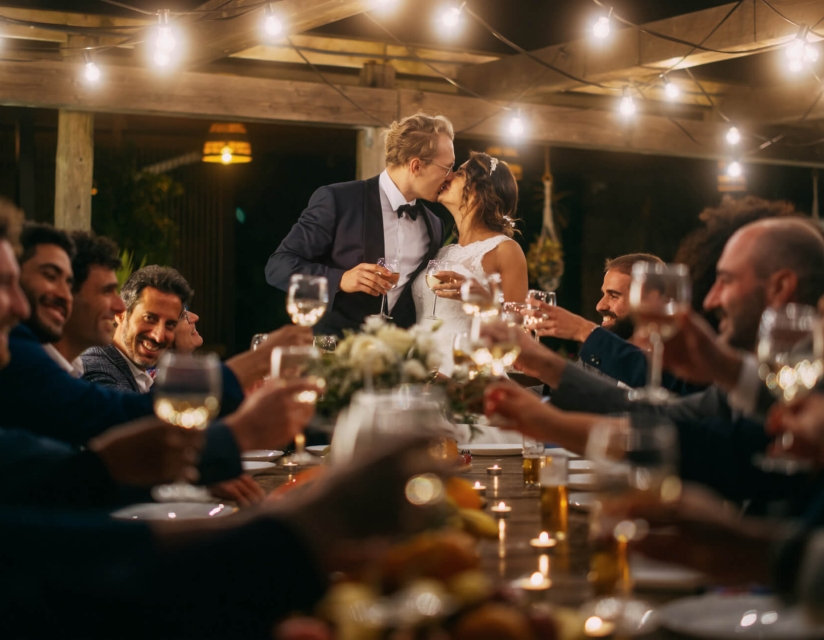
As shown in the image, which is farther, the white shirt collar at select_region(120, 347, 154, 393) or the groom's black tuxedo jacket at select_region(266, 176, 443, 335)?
the groom's black tuxedo jacket at select_region(266, 176, 443, 335)

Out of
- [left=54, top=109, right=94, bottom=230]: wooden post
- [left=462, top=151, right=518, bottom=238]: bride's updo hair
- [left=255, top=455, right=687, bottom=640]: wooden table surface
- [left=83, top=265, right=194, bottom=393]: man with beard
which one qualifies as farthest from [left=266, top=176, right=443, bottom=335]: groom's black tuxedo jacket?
[left=54, top=109, right=94, bottom=230]: wooden post

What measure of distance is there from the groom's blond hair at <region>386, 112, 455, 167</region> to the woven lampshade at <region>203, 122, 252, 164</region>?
3069 millimetres

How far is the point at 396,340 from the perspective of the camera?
1965mm

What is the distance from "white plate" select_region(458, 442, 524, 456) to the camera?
3090mm

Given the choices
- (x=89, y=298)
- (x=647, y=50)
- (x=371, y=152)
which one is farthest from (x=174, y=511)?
(x=647, y=50)

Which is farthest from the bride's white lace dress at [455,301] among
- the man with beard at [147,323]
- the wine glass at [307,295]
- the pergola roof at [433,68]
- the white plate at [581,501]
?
the wine glass at [307,295]

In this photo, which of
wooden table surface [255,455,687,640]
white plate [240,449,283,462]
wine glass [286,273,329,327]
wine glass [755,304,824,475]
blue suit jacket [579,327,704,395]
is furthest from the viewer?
white plate [240,449,283,462]

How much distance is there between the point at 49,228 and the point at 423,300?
6.05 ft

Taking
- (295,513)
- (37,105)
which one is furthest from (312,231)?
(295,513)

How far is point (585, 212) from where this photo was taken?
9.55m

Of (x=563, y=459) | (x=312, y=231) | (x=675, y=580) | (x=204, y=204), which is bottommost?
(x=675, y=580)

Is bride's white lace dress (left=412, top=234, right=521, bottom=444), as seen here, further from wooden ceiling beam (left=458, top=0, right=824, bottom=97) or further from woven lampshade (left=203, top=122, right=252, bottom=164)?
woven lampshade (left=203, top=122, right=252, bottom=164)

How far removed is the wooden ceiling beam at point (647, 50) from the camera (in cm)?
522

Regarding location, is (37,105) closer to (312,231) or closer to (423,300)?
(312,231)
